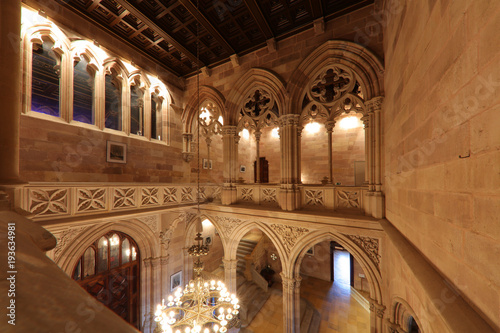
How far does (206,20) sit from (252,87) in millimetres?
1854

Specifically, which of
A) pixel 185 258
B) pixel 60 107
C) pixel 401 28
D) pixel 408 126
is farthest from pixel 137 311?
pixel 401 28

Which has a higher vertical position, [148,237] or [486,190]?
[486,190]

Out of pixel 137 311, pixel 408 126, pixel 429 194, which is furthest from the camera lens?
pixel 137 311

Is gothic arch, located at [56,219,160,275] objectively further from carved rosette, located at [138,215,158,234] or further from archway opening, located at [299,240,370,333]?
archway opening, located at [299,240,370,333]

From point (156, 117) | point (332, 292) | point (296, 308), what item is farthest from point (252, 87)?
point (332, 292)

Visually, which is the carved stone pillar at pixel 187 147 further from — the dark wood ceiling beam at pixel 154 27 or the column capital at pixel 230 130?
the dark wood ceiling beam at pixel 154 27

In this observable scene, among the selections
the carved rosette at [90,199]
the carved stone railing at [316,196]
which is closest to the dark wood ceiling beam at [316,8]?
the carved stone railing at [316,196]

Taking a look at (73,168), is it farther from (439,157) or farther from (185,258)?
(439,157)

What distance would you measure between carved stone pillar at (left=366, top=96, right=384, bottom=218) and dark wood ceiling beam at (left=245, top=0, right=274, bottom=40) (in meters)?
2.91

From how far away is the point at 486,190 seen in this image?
884 mm

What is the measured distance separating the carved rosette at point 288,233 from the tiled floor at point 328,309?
3.27 meters

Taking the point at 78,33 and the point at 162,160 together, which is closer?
the point at 78,33

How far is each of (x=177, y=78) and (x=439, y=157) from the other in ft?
23.7

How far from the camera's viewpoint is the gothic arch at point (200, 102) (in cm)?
570
